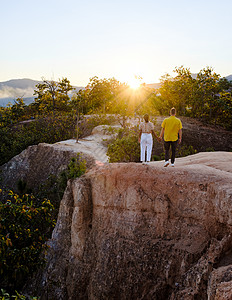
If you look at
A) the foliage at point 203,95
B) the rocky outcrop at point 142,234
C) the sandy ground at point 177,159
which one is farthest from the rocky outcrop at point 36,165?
the foliage at point 203,95

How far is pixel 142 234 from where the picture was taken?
8219 millimetres

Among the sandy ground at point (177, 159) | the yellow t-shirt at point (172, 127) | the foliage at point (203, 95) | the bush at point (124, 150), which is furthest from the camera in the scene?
the foliage at point (203, 95)

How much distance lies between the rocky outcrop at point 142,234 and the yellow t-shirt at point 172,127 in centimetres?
111

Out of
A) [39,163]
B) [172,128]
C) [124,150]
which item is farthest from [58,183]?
[172,128]

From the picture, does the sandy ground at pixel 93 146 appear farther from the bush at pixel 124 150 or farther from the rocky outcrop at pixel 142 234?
the rocky outcrop at pixel 142 234

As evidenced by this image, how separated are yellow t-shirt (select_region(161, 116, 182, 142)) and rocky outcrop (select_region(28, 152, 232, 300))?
3.64 ft

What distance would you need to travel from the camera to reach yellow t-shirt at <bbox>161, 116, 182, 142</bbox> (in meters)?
9.28

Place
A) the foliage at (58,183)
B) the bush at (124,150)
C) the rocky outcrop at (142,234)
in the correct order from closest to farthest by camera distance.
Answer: the rocky outcrop at (142,234) → the bush at (124,150) → the foliage at (58,183)

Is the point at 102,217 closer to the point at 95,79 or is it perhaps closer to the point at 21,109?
the point at 95,79

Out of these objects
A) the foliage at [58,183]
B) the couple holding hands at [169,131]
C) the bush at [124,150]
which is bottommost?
the foliage at [58,183]

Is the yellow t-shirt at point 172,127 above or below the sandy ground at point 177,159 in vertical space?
above

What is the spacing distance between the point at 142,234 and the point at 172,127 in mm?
3282

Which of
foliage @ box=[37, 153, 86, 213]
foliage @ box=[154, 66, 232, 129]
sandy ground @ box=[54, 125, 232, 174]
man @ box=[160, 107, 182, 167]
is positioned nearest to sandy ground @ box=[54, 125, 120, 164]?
sandy ground @ box=[54, 125, 232, 174]

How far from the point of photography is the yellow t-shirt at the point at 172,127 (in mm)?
9280
